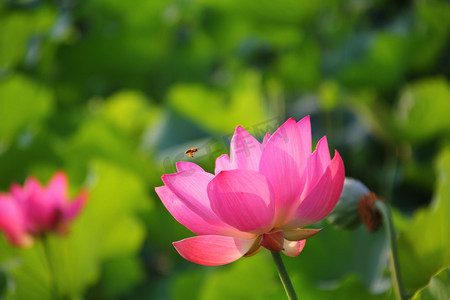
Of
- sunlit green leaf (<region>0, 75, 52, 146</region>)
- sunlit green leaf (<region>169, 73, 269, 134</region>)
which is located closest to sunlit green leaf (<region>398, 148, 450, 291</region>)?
sunlit green leaf (<region>169, 73, 269, 134</region>)

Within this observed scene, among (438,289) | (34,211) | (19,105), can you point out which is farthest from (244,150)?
(19,105)

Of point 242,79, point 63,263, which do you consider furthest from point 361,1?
point 63,263

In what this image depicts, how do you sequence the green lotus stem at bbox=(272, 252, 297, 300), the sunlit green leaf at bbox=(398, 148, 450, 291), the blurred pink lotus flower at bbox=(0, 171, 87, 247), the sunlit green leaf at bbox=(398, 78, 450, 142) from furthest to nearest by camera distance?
the sunlit green leaf at bbox=(398, 78, 450, 142) → the blurred pink lotus flower at bbox=(0, 171, 87, 247) → the sunlit green leaf at bbox=(398, 148, 450, 291) → the green lotus stem at bbox=(272, 252, 297, 300)

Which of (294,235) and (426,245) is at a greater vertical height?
(294,235)

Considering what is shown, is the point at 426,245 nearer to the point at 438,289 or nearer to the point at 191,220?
the point at 438,289

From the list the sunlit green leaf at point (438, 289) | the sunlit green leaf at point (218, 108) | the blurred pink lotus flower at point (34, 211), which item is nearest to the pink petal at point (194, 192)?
the sunlit green leaf at point (438, 289)

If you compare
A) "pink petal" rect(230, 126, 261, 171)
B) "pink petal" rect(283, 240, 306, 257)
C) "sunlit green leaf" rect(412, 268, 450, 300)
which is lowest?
"sunlit green leaf" rect(412, 268, 450, 300)

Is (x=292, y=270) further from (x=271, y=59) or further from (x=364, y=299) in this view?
(x=271, y=59)

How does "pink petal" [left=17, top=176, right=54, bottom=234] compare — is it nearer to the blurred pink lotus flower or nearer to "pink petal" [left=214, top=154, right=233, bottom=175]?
the blurred pink lotus flower
